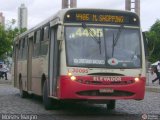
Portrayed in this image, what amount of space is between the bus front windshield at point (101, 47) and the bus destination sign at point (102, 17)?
0.21 meters

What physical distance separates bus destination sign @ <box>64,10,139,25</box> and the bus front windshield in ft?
0.70

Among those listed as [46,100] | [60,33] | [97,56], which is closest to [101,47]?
[97,56]

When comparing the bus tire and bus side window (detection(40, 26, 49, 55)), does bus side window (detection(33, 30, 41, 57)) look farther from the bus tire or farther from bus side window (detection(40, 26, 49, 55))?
the bus tire

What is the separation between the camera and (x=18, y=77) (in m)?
24.5

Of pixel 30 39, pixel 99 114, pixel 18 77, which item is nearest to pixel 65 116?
pixel 99 114

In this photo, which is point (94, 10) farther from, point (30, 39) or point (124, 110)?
point (30, 39)

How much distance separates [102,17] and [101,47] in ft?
3.03

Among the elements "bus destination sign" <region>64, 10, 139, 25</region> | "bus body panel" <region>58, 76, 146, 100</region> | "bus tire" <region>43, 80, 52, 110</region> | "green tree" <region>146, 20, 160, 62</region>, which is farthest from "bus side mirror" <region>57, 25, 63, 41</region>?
"green tree" <region>146, 20, 160, 62</region>

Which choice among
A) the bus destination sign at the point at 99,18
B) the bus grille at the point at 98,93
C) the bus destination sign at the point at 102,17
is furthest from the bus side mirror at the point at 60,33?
the bus grille at the point at 98,93

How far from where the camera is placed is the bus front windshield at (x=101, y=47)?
574 inches

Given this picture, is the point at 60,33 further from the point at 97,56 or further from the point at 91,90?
the point at 91,90

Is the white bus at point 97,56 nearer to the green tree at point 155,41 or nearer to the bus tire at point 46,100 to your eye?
the bus tire at point 46,100

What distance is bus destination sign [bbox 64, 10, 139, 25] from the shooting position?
14.9 meters

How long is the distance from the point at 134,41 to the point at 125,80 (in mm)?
1167
